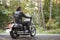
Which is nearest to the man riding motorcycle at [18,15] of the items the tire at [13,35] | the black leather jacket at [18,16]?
the black leather jacket at [18,16]

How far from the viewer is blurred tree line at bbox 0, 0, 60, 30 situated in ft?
3.72

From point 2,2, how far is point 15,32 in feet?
1.06

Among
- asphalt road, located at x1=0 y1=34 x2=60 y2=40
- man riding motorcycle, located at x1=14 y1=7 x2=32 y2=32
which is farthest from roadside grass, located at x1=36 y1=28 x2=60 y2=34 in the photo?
man riding motorcycle, located at x1=14 y1=7 x2=32 y2=32

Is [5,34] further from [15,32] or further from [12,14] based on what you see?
[12,14]

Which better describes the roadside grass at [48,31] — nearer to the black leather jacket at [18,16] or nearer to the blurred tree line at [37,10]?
the blurred tree line at [37,10]

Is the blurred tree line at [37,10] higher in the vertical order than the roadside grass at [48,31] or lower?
higher

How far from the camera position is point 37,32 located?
1.16 m

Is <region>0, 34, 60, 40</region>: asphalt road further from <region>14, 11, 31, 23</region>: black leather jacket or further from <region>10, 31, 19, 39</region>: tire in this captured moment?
<region>14, 11, 31, 23</region>: black leather jacket

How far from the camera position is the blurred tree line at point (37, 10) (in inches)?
44.6

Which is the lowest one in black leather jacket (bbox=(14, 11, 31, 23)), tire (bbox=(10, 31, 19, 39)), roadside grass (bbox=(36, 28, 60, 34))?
tire (bbox=(10, 31, 19, 39))

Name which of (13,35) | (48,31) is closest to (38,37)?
(48,31)

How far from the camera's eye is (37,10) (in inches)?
45.3

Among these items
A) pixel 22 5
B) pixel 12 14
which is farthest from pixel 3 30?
pixel 22 5

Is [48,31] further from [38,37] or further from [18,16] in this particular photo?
[18,16]
